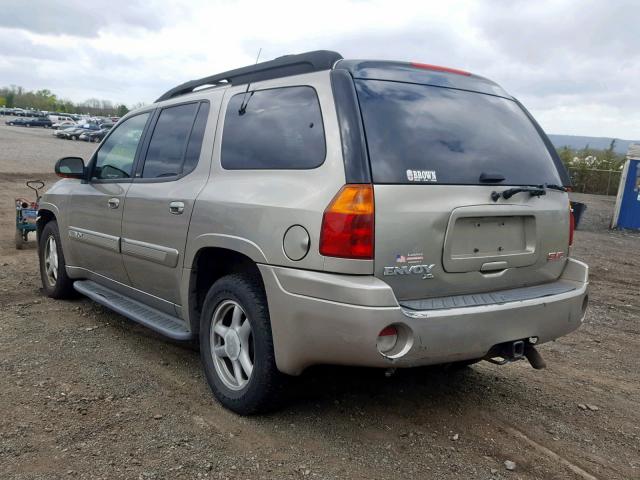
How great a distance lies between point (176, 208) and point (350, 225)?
1491mm

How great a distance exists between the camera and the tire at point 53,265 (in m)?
5.57

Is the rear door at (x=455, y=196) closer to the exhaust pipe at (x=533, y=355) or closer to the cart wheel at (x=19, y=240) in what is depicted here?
the exhaust pipe at (x=533, y=355)

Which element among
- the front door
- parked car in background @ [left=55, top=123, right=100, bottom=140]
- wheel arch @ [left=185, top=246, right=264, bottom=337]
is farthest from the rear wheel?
parked car in background @ [left=55, top=123, right=100, bottom=140]

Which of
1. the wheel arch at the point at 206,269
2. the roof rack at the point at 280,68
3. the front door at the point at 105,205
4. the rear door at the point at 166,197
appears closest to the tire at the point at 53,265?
the front door at the point at 105,205

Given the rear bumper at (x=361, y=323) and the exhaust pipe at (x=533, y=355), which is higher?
the rear bumper at (x=361, y=323)

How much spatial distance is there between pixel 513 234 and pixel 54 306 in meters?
4.33

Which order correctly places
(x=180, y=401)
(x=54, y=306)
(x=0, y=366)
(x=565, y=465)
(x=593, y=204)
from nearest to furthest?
(x=565, y=465)
(x=180, y=401)
(x=0, y=366)
(x=54, y=306)
(x=593, y=204)

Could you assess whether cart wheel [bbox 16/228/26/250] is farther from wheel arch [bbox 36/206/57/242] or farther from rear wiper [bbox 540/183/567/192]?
rear wiper [bbox 540/183/567/192]

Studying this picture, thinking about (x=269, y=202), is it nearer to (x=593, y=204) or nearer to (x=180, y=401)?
(x=180, y=401)

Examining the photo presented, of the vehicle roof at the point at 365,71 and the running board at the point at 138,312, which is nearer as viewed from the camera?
the vehicle roof at the point at 365,71

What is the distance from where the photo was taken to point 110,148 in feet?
16.6

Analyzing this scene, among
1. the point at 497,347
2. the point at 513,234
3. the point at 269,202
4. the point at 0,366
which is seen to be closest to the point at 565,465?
the point at 497,347

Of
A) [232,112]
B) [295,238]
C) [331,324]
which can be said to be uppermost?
[232,112]

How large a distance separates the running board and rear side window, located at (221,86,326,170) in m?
1.15
